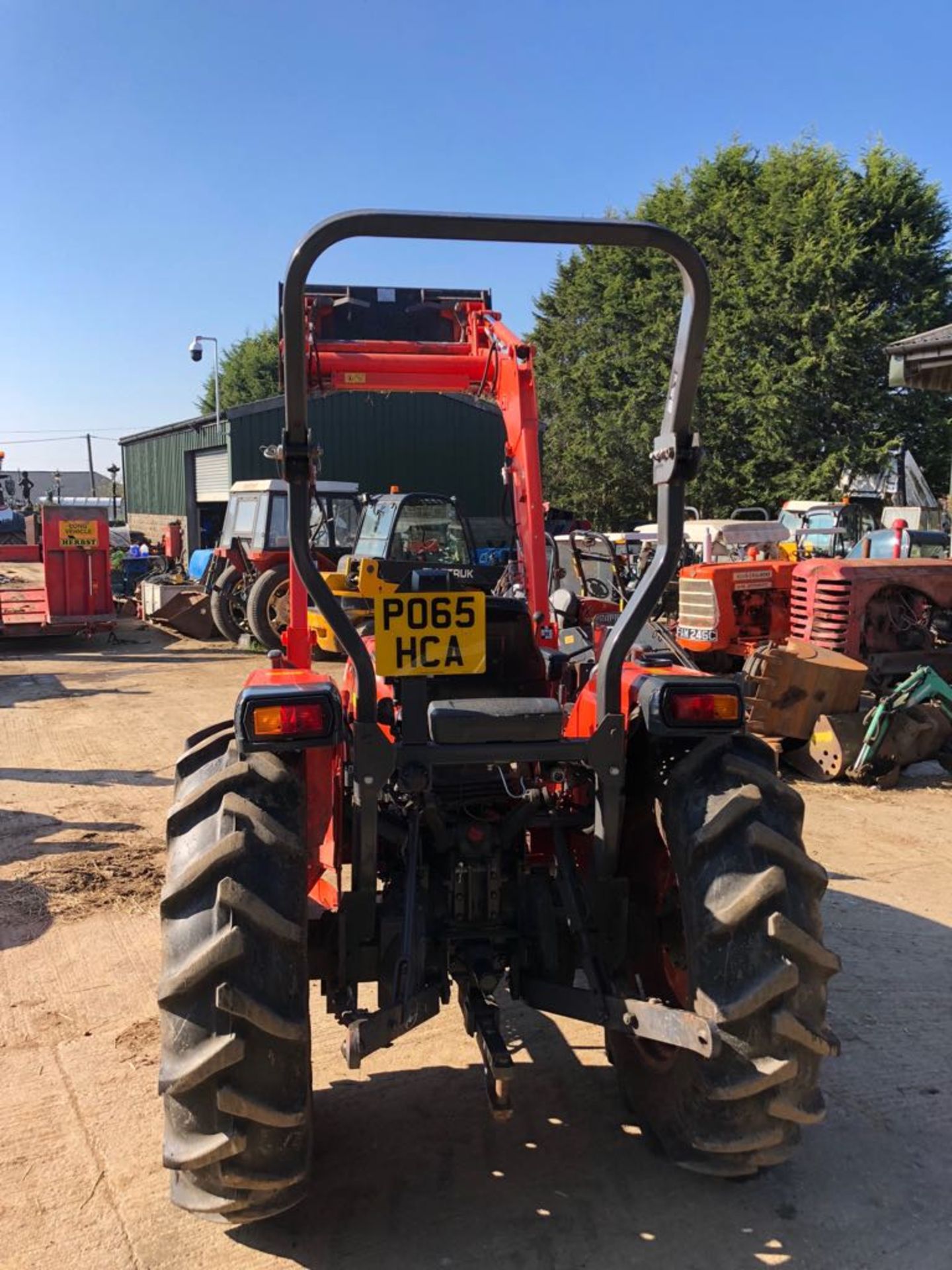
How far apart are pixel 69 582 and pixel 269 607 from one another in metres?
2.82

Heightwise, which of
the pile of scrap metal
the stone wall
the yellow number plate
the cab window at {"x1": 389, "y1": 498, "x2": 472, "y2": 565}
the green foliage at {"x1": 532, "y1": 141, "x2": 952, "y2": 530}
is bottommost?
the pile of scrap metal

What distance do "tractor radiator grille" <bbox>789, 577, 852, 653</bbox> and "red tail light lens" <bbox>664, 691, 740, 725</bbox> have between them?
575 centimetres

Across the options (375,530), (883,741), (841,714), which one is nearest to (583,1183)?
(883,741)

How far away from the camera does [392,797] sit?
313 cm

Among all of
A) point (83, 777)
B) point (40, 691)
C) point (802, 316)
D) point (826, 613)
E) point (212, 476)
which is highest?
point (802, 316)

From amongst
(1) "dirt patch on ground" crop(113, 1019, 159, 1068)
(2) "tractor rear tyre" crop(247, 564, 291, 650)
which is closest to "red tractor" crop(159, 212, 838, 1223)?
(1) "dirt patch on ground" crop(113, 1019, 159, 1068)

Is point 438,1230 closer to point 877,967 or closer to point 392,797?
point 392,797

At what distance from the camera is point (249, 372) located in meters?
51.7

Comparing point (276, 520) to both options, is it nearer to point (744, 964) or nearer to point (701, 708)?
point (701, 708)

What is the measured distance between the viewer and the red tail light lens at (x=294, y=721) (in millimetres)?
2590

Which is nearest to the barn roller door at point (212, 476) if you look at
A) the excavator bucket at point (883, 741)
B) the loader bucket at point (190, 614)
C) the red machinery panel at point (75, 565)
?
the loader bucket at point (190, 614)

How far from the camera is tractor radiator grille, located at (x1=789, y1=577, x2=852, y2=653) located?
26.9ft

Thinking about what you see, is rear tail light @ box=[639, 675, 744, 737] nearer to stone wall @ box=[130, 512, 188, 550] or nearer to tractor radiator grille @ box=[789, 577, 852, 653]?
tractor radiator grille @ box=[789, 577, 852, 653]

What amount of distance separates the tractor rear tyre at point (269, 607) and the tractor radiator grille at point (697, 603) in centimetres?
628
